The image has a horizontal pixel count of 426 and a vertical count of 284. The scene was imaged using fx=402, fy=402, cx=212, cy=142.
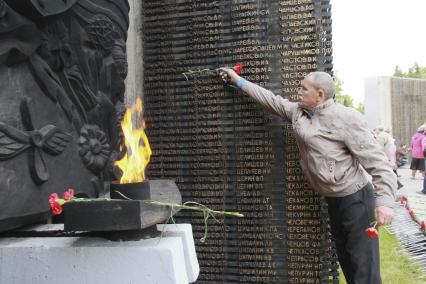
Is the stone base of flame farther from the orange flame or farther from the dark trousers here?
the dark trousers

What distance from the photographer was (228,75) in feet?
14.8

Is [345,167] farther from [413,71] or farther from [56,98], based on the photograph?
[413,71]

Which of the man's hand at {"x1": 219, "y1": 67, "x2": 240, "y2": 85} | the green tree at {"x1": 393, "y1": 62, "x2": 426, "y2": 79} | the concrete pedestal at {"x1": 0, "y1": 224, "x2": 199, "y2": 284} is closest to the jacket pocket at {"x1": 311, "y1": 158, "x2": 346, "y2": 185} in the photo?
the man's hand at {"x1": 219, "y1": 67, "x2": 240, "y2": 85}

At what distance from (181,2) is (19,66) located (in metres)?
2.65

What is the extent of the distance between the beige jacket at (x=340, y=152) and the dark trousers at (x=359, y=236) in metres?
0.10

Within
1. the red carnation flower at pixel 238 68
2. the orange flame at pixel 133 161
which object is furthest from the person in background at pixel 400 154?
the orange flame at pixel 133 161

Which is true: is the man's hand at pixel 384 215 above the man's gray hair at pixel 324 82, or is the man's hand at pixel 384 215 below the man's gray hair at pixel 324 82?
below

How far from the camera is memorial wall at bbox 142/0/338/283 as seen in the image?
438cm

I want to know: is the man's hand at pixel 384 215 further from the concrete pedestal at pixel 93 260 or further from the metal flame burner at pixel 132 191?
the metal flame burner at pixel 132 191

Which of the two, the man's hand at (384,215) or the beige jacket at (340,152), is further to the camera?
the beige jacket at (340,152)

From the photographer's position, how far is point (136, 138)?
297 centimetres

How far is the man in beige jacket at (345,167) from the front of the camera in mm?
3535

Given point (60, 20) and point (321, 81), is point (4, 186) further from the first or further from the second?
point (321, 81)

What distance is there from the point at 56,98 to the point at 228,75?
209 centimetres
